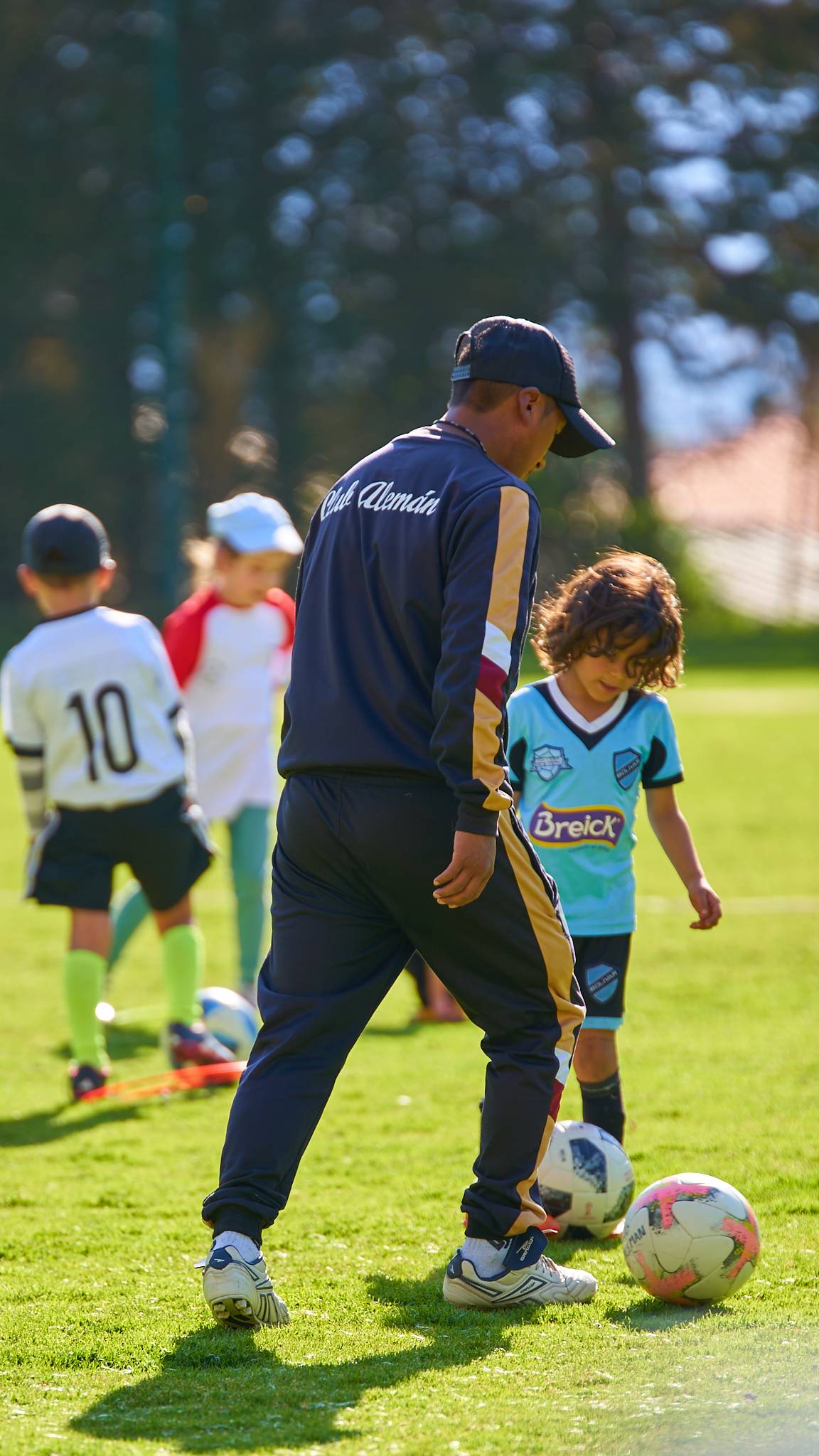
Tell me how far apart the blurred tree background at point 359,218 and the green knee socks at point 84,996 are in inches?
1136

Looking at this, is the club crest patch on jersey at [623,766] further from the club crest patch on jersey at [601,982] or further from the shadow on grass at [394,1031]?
the shadow on grass at [394,1031]

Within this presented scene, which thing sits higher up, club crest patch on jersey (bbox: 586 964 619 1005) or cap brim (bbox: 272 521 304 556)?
cap brim (bbox: 272 521 304 556)

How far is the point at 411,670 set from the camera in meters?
3.33

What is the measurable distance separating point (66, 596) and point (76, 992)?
4.21 ft

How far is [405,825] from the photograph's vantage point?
3.29 meters

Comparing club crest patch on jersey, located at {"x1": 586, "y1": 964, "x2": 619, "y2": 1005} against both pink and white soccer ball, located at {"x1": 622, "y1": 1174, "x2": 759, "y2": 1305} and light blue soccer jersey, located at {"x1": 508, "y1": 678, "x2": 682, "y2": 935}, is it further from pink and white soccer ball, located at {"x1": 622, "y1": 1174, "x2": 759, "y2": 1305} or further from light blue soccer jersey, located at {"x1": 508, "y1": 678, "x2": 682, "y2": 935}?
pink and white soccer ball, located at {"x1": 622, "y1": 1174, "x2": 759, "y2": 1305}

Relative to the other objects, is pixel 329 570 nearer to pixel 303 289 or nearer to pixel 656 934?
pixel 656 934

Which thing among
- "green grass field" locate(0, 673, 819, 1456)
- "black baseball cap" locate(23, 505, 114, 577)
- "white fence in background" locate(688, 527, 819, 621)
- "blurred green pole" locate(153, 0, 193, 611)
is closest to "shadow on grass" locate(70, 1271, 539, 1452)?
"green grass field" locate(0, 673, 819, 1456)

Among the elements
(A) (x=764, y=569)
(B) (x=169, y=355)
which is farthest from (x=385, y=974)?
(A) (x=764, y=569)

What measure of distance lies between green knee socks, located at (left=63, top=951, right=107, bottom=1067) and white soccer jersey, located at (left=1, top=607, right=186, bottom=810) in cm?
50

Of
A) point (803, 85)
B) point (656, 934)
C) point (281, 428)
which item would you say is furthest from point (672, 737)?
point (803, 85)

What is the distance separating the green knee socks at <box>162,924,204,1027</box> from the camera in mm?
5695

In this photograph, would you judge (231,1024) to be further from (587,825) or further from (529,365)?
(529,365)

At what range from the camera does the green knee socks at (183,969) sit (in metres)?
5.70
